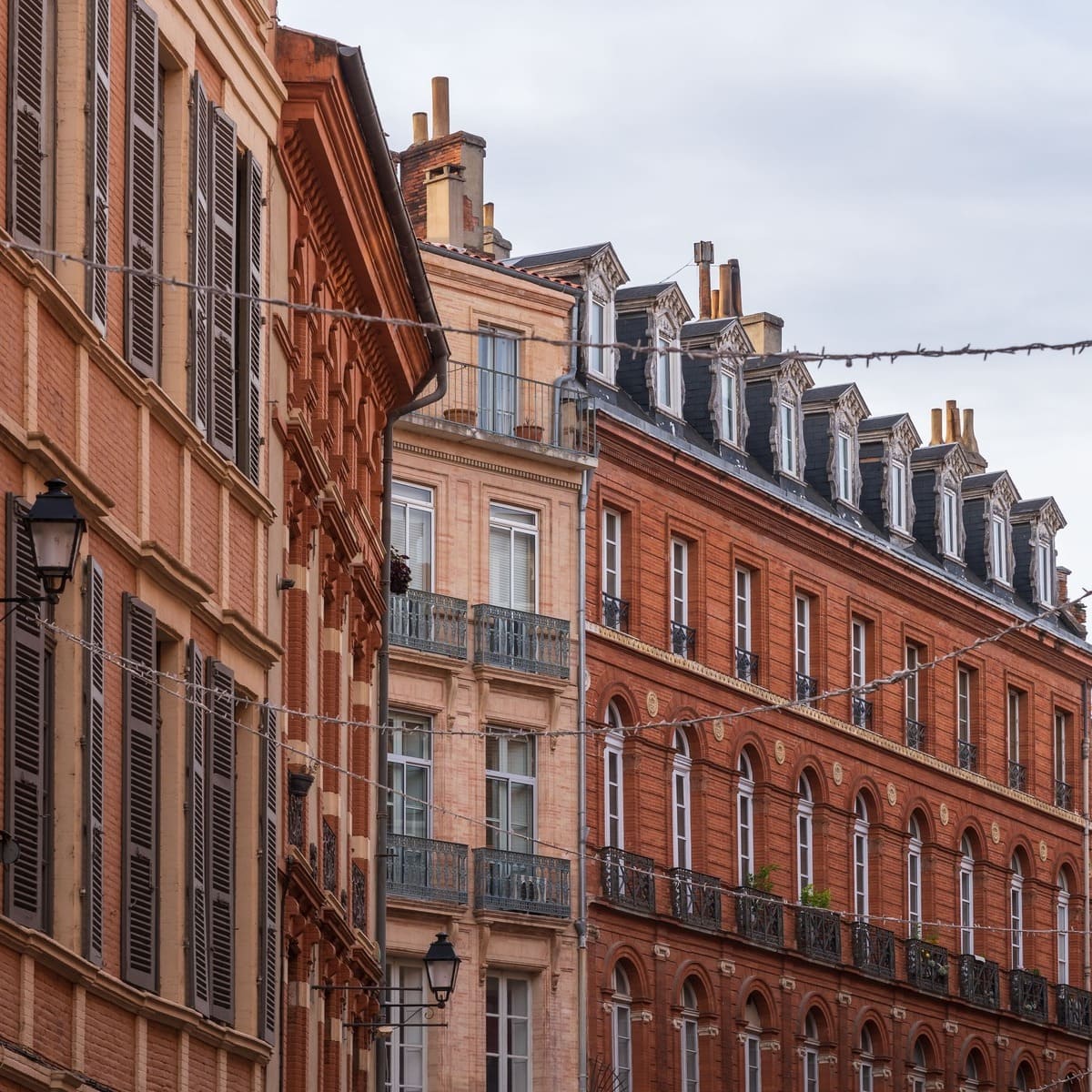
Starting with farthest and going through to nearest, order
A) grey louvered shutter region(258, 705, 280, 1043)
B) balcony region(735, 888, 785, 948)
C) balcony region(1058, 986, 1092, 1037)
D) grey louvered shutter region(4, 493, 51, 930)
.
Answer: balcony region(1058, 986, 1092, 1037), balcony region(735, 888, 785, 948), grey louvered shutter region(258, 705, 280, 1043), grey louvered shutter region(4, 493, 51, 930)

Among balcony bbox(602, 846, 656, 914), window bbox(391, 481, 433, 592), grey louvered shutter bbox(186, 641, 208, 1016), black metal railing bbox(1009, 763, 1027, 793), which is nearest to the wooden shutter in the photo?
grey louvered shutter bbox(186, 641, 208, 1016)

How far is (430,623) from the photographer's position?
43.9m

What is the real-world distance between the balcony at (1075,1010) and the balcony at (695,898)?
14.0m

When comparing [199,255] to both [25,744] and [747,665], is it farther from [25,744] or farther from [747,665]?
[747,665]

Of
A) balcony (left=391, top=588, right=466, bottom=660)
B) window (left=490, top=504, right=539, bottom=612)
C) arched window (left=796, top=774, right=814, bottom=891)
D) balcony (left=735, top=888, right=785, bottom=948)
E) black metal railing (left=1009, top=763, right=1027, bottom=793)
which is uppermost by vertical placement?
window (left=490, top=504, right=539, bottom=612)

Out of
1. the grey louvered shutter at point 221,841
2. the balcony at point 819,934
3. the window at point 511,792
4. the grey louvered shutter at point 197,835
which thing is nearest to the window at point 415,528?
the window at point 511,792

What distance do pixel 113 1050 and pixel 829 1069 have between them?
34581mm

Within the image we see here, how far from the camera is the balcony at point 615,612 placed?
47375 millimetres

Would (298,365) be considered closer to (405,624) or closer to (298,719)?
(298,719)

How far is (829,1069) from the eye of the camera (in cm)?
5253

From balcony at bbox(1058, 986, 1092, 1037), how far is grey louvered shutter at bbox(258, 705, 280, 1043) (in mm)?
38349

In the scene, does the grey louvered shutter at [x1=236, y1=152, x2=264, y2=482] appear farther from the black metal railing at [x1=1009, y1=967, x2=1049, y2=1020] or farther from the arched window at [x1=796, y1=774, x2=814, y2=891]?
the black metal railing at [x1=1009, y1=967, x2=1049, y2=1020]

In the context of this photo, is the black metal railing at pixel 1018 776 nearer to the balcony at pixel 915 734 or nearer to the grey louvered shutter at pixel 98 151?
the balcony at pixel 915 734

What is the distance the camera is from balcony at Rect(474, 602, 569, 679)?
147 ft
